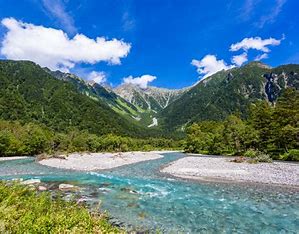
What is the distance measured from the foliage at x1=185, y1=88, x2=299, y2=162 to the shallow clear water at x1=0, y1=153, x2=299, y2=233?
3313cm

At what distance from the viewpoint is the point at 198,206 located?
23.1 metres

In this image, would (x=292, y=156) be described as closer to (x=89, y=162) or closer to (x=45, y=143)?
(x=89, y=162)

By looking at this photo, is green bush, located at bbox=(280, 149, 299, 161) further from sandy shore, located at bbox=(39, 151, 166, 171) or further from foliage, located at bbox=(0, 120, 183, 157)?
foliage, located at bbox=(0, 120, 183, 157)

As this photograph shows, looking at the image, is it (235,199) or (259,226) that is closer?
(259,226)

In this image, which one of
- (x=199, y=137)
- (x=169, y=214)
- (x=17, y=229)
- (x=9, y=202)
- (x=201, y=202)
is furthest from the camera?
A: (x=199, y=137)

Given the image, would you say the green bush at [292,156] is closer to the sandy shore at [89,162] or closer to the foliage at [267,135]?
the foliage at [267,135]

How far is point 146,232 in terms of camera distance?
16.1 metres

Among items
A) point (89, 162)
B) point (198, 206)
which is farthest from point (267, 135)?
point (198, 206)

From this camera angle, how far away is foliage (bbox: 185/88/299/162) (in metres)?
→ 67.9

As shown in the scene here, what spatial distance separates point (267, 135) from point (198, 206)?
60.0 m

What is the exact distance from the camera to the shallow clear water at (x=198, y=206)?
1784 centimetres

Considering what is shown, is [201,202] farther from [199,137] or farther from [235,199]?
[199,137]

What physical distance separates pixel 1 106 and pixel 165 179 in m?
193

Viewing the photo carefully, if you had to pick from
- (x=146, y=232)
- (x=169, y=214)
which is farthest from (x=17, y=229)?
(x=169, y=214)
